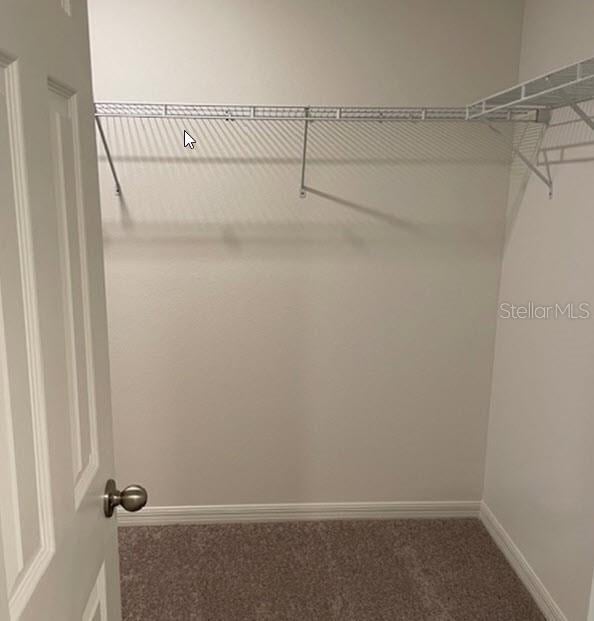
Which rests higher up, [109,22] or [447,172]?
[109,22]

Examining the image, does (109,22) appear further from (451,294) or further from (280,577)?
(280,577)

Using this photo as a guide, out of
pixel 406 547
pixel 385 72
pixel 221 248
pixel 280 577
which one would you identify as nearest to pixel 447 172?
pixel 385 72

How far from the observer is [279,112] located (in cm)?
221

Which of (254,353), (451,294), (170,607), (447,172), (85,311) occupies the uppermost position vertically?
(447,172)

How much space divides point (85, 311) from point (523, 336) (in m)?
1.81

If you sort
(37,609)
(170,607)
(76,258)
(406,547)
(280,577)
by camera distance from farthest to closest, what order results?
(406,547) → (280,577) → (170,607) → (76,258) → (37,609)

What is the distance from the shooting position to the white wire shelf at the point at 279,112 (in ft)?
6.62

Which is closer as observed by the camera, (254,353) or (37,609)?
(37,609)

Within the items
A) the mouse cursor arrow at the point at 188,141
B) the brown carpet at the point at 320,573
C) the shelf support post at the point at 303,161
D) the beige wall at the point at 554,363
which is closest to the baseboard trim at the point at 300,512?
the brown carpet at the point at 320,573

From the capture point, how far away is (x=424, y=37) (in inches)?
87.0

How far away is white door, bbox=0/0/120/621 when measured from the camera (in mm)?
585

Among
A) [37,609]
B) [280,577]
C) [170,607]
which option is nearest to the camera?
[37,609]

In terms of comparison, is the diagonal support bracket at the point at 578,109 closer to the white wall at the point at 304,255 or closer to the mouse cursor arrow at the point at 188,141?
the white wall at the point at 304,255

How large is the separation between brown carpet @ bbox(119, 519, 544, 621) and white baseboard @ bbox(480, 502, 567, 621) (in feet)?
0.09
